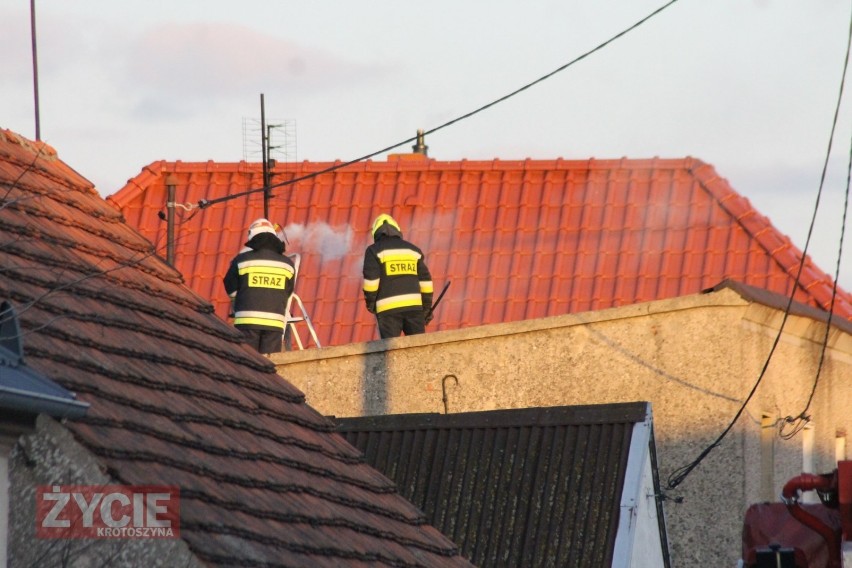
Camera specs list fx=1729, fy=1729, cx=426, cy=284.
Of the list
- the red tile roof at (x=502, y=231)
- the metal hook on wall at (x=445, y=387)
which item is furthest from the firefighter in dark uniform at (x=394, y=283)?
the red tile roof at (x=502, y=231)

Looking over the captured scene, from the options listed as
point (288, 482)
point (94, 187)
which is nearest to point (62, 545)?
point (288, 482)

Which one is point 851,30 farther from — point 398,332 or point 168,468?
point 168,468

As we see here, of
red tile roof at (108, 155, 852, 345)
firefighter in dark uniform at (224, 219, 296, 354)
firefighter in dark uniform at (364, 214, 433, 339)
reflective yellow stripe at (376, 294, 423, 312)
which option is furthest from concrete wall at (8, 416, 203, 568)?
red tile roof at (108, 155, 852, 345)

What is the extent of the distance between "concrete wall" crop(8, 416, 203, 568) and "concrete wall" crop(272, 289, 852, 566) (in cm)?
875

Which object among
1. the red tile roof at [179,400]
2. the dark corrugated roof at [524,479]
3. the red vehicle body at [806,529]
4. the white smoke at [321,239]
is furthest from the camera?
the white smoke at [321,239]

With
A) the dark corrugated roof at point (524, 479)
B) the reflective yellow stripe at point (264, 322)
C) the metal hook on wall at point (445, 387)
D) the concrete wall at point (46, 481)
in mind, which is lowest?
the concrete wall at point (46, 481)

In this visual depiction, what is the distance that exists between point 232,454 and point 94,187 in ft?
6.98

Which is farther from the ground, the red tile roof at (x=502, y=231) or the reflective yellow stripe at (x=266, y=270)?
the red tile roof at (x=502, y=231)

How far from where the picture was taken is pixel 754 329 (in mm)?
13867

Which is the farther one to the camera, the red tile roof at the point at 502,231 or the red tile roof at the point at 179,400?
the red tile roof at the point at 502,231

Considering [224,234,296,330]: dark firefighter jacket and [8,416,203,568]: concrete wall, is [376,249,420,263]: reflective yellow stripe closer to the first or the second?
[224,234,296,330]: dark firefighter jacket

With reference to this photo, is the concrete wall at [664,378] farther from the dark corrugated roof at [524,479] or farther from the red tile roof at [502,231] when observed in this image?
the red tile roof at [502,231]

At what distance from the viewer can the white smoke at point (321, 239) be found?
23.7 meters

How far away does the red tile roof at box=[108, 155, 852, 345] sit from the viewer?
21.6 meters
